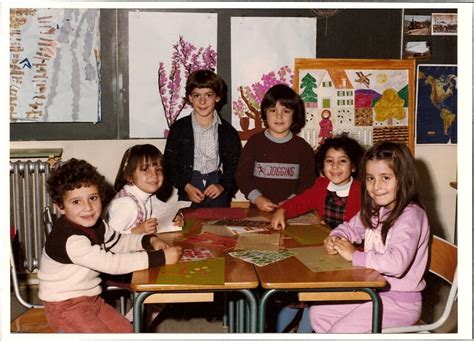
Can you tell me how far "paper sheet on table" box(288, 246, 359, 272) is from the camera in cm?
200

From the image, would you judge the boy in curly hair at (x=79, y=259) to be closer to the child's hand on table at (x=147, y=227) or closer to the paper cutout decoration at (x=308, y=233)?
the child's hand on table at (x=147, y=227)

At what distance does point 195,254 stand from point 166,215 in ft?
1.55

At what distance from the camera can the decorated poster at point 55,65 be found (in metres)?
3.84

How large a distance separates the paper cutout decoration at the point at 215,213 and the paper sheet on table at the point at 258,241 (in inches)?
14.7

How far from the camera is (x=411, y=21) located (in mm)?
4125

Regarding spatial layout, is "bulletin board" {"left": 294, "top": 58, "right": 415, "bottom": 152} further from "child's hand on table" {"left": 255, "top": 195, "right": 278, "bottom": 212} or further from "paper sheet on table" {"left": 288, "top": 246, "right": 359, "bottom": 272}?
"paper sheet on table" {"left": 288, "top": 246, "right": 359, "bottom": 272}

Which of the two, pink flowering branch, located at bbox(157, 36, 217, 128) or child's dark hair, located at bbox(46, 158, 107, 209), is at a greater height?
pink flowering branch, located at bbox(157, 36, 217, 128)

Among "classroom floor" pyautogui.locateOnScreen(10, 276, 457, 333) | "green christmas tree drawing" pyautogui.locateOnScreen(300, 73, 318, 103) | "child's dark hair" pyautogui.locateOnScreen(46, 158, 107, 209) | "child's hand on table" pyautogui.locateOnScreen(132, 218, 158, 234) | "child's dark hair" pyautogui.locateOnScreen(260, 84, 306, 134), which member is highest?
"green christmas tree drawing" pyautogui.locateOnScreen(300, 73, 318, 103)

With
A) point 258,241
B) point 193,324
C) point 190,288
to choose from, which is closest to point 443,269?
point 258,241

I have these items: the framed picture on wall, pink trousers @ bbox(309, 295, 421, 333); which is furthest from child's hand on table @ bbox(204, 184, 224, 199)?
the framed picture on wall

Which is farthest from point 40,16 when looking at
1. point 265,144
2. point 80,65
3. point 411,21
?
point 411,21

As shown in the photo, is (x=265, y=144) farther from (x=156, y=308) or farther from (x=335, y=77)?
(x=156, y=308)

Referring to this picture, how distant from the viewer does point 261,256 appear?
2133mm

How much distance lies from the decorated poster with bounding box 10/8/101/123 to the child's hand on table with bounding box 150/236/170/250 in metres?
1.87
